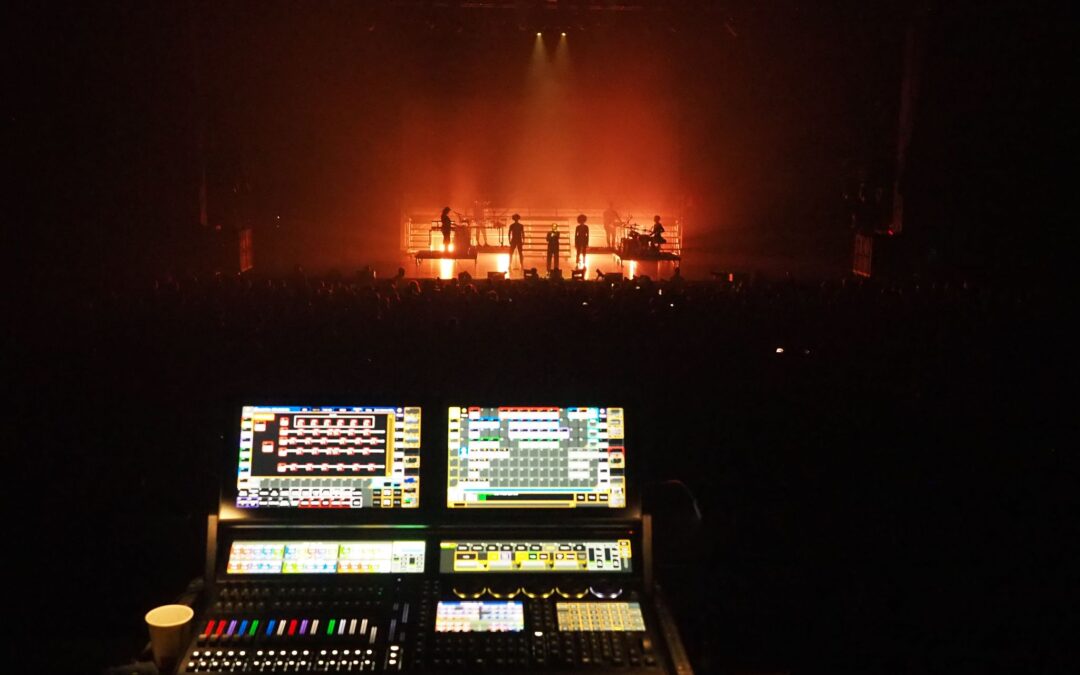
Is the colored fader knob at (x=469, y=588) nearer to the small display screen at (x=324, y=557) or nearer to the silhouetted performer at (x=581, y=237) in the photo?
the small display screen at (x=324, y=557)

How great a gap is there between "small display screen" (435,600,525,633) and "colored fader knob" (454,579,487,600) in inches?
0.6

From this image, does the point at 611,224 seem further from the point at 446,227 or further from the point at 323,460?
the point at 323,460

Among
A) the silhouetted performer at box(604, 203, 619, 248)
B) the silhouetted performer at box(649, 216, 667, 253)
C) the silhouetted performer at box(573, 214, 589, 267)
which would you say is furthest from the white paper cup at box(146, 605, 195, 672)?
the silhouetted performer at box(604, 203, 619, 248)

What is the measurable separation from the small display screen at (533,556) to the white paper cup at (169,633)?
593 millimetres

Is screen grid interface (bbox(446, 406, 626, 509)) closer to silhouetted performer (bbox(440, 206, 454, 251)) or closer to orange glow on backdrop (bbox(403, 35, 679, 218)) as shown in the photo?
silhouetted performer (bbox(440, 206, 454, 251))

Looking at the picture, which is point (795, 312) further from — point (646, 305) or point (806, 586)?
point (806, 586)

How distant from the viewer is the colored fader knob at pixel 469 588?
2160mm

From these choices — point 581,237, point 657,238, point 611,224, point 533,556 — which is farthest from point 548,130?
point 533,556

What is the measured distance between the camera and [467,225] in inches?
660

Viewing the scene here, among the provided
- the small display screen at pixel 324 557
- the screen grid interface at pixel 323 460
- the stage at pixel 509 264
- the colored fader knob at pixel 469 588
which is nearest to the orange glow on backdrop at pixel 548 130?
the stage at pixel 509 264

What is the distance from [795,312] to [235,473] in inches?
226

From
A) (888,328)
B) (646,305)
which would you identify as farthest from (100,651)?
(888,328)

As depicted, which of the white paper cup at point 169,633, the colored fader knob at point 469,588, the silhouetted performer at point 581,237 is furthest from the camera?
the silhouetted performer at point 581,237

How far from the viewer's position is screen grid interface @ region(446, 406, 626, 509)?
7.59 ft
